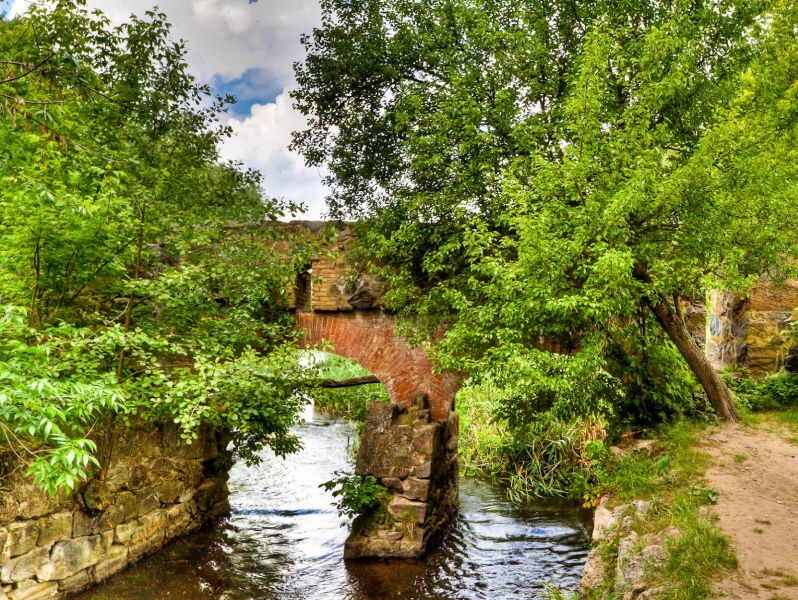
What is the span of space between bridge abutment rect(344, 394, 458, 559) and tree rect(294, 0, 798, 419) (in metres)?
1.47

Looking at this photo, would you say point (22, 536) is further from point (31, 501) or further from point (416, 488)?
point (416, 488)

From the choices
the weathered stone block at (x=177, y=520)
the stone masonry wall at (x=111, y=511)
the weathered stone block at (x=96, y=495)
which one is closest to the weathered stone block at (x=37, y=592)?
the stone masonry wall at (x=111, y=511)

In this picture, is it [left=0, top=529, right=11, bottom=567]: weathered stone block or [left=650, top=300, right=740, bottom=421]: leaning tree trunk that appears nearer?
[left=0, top=529, right=11, bottom=567]: weathered stone block

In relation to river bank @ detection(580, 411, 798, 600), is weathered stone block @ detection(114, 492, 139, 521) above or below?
below

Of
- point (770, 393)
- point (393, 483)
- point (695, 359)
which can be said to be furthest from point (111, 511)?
point (770, 393)

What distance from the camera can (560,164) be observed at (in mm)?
7043

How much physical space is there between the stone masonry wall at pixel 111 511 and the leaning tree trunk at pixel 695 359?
276 inches

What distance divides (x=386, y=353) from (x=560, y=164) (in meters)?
4.00

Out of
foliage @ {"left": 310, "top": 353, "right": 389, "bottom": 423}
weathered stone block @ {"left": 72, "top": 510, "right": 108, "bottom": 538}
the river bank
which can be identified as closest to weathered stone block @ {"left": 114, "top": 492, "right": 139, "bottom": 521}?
weathered stone block @ {"left": 72, "top": 510, "right": 108, "bottom": 538}

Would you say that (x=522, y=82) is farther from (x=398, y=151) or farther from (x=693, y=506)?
(x=693, y=506)

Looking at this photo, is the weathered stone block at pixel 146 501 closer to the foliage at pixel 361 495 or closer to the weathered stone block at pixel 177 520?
the weathered stone block at pixel 177 520

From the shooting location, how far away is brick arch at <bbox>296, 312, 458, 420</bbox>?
28.8 feet

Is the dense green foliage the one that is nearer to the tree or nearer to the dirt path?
the tree

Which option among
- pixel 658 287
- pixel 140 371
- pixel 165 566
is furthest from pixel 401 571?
pixel 658 287
